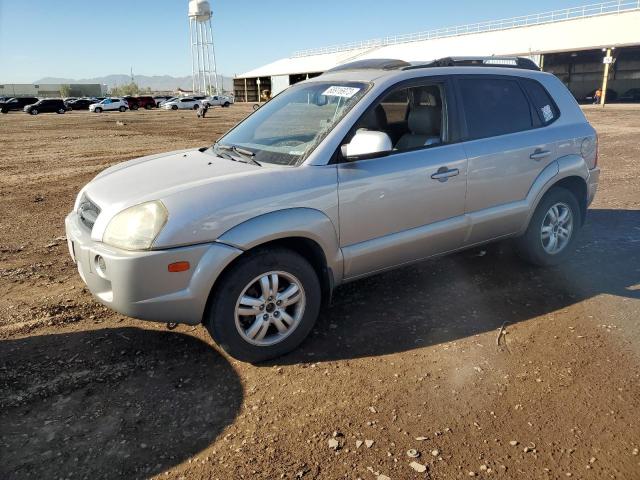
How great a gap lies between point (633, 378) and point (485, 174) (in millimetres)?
1811

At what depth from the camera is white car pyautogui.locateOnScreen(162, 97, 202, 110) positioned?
56.1 meters

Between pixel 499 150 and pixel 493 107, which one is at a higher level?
pixel 493 107

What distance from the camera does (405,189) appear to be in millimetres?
3645

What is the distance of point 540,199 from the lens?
15.1 ft

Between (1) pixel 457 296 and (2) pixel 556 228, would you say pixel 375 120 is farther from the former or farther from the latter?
(2) pixel 556 228

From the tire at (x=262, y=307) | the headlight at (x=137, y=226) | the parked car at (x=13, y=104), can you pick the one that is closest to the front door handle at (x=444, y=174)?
the tire at (x=262, y=307)

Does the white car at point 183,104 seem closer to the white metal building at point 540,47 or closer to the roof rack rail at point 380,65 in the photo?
the white metal building at point 540,47

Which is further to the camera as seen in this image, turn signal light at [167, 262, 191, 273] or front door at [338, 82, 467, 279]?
front door at [338, 82, 467, 279]

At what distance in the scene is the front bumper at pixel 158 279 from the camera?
285 cm

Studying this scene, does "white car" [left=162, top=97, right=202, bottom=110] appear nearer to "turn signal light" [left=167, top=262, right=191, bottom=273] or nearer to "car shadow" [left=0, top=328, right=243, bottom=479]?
"car shadow" [left=0, top=328, right=243, bottom=479]

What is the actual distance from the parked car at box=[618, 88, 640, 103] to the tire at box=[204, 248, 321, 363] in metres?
49.0

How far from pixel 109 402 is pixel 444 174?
9.14 ft

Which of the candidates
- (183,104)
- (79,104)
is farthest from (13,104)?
(183,104)

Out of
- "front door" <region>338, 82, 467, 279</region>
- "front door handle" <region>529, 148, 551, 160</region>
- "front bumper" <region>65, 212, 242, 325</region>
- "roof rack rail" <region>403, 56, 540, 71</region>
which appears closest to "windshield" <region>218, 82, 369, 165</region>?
"front door" <region>338, 82, 467, 279</region>
